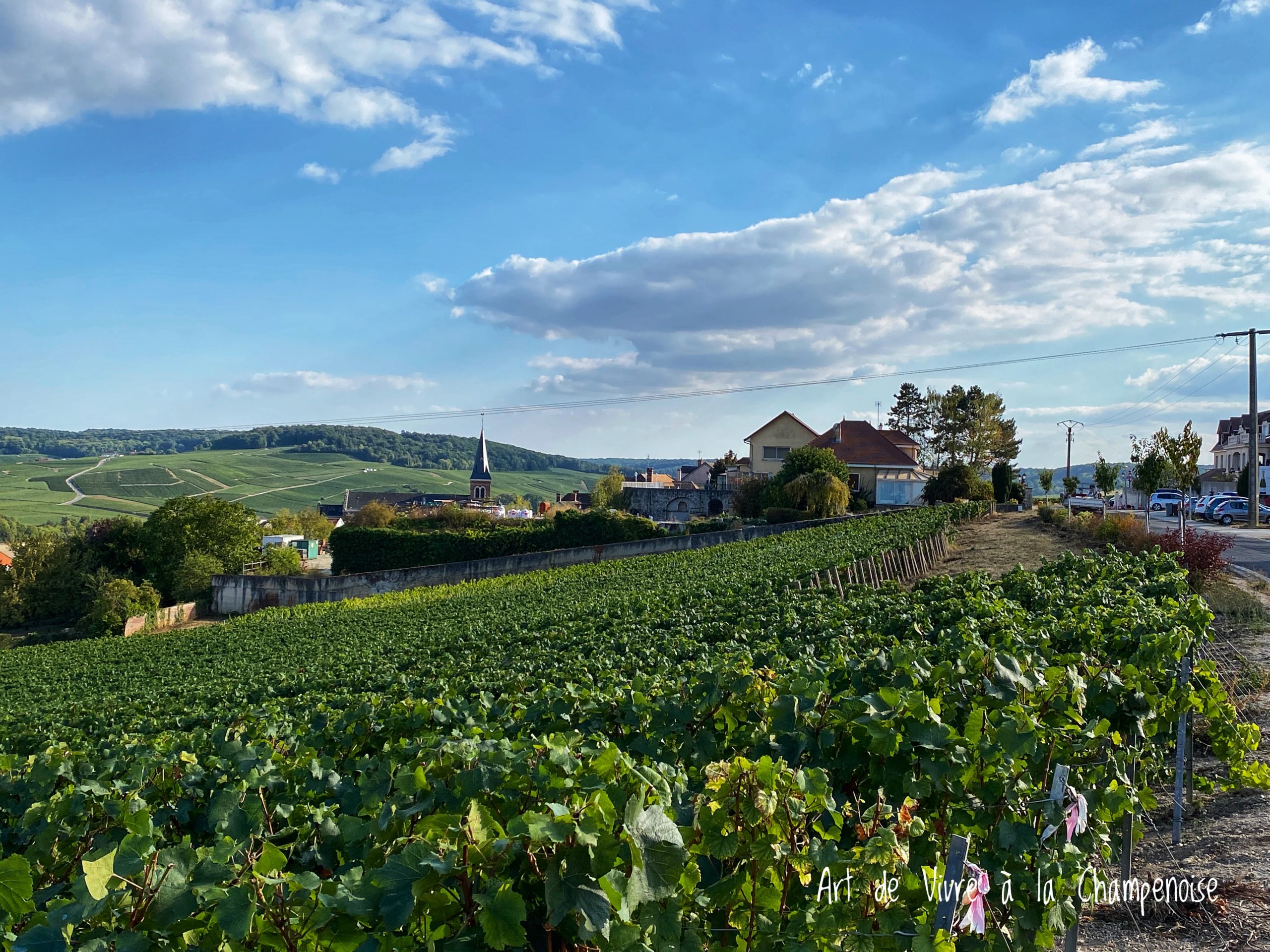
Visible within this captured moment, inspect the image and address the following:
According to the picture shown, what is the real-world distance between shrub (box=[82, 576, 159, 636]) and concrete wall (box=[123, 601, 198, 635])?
1.62 feet

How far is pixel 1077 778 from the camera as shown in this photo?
130 inches

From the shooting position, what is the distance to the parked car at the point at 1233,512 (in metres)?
34.7

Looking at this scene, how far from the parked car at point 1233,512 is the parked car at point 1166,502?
3.53m

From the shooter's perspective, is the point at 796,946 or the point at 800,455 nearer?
the point at 796,946

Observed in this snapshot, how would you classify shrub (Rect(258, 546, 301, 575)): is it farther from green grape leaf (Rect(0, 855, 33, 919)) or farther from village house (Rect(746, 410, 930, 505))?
green grape leaf (Rect(0, 855, 33, 919))

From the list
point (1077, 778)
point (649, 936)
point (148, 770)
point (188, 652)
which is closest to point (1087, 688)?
point (1077, 778)

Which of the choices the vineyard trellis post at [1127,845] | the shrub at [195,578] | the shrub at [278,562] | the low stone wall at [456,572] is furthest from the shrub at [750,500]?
the vineyard trellis post at [1127,845]

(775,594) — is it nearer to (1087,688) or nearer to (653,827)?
(1087,688)

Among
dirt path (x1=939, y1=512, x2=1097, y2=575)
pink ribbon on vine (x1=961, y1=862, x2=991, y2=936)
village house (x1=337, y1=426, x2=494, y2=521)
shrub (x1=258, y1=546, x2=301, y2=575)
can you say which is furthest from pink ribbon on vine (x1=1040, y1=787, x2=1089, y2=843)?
village house (x1=337, y1=426, x2=494, y2=521)

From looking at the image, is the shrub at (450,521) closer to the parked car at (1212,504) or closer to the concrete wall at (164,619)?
the concrete wall at (164,619)

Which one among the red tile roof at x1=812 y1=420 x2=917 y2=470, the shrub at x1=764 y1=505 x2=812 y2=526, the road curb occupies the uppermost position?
the red tile roof at x1=812 y1=420 x2=917 y2=470

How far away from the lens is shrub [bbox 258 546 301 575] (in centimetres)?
4850

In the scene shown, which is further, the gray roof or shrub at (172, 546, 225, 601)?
the gray roof

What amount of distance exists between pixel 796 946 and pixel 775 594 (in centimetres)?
1376
